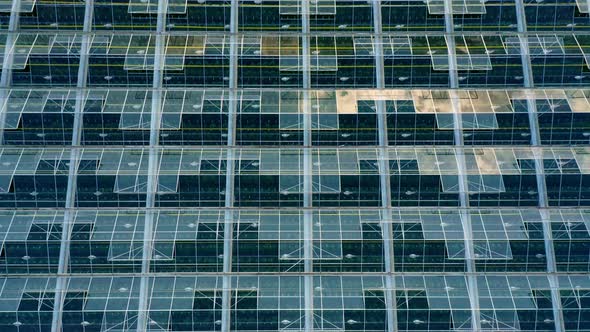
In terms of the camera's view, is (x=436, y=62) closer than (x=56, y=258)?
No

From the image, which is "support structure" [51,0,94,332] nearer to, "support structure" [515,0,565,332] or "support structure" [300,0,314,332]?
"support structure" [300,0,314,332]

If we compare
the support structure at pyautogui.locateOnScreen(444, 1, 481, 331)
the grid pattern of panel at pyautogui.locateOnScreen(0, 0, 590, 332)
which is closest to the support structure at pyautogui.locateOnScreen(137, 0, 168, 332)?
the grid pattern of panel at pyautogui.locateOnScreen(0, 0, 590, 332)

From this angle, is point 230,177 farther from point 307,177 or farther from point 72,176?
point 72,176

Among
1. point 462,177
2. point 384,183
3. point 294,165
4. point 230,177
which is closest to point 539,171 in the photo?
point 462,177

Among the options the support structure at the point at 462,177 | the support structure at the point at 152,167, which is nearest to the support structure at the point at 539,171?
the support structure at the point at 462,177

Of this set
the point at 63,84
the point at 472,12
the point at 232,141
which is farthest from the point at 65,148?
the point at 472,12

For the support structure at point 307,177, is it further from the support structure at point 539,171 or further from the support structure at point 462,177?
the support structure at point 539,171

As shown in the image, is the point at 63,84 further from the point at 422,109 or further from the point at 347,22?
the point at 422,109
